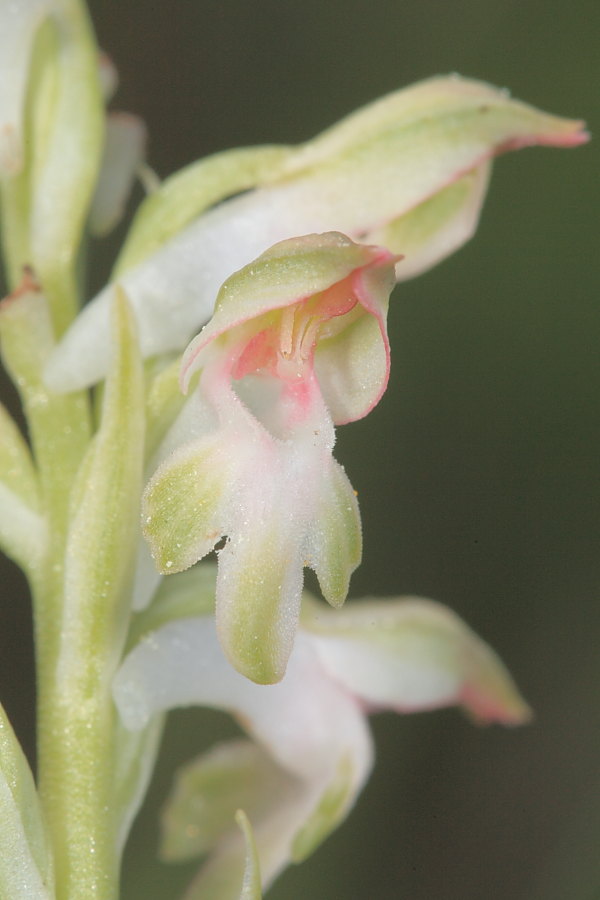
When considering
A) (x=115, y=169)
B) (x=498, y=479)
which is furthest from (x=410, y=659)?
(x=498, y=479)

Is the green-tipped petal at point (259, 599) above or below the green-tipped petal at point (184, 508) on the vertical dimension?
below

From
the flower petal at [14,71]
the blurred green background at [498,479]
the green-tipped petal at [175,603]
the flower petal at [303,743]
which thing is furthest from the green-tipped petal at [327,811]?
the blurred green background at [498,479]

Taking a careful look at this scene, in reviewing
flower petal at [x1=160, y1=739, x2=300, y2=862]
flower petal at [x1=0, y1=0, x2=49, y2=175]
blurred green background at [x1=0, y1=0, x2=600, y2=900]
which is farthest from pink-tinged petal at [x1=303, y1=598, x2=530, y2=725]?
blurred green background at [x1=0, y1=0, x2=600, y2=900]

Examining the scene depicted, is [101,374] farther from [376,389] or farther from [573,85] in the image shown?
[573,85]

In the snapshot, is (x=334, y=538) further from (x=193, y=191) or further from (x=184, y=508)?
(x=193, y=191)

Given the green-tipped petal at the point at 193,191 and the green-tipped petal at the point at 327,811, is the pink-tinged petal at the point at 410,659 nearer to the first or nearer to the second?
the green-tipped petal at the point at 327,811
